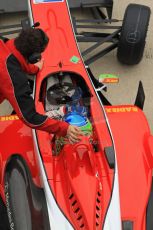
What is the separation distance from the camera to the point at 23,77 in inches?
127

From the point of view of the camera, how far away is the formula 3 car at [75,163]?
3.16 metres

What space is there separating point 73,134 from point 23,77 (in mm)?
555

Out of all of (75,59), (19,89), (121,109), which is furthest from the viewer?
(75,59)

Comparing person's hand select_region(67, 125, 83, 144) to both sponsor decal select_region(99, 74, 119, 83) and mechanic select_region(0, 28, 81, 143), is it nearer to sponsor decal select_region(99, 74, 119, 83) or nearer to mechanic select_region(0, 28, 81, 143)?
mechanic select_region(0, 28, 81, 143)

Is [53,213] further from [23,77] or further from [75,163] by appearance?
[23,77]

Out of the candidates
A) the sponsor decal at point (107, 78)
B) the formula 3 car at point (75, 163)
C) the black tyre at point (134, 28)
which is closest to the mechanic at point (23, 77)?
the formula 3 car at point (75, 163)

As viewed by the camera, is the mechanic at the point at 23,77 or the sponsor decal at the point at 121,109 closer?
the mechanic at the point at 23,77

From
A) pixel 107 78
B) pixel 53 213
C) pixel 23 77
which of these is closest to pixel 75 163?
pixel 53 213

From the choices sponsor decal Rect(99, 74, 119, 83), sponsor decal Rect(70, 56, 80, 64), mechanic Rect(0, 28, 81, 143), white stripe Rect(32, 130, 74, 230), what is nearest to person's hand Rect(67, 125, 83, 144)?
mechanic Rect(0, 28, 81, 143)

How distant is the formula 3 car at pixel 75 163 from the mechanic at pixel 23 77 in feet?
0.86

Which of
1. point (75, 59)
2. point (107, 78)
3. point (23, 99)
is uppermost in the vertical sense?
point (23, 99)

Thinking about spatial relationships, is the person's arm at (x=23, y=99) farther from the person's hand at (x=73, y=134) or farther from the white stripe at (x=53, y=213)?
the white stripe at (x=53, y=213)

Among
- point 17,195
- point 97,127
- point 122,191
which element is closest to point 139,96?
point 97,127

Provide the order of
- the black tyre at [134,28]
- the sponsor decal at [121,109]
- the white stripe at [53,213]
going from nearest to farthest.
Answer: the white stripe at [53,213]
the sponsor decal at [121,109]
the black tyre at [134,28]
